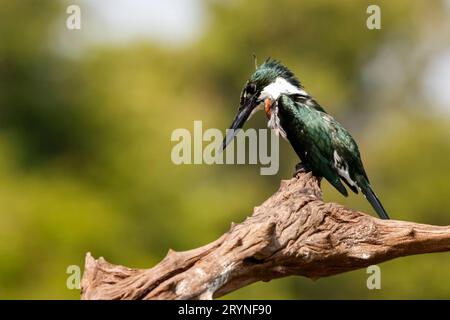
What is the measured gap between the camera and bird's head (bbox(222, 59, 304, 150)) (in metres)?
7.68

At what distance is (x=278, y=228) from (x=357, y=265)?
1.96 ft

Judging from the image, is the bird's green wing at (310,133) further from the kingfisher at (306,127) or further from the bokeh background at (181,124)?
the bokeh background at (181,124)

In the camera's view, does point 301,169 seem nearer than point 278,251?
No

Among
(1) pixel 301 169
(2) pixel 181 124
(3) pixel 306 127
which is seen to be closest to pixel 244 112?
(3) pixel 306 127

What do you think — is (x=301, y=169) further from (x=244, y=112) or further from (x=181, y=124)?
(x=181, y=124)

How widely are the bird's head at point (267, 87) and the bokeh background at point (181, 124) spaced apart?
17.5 ft

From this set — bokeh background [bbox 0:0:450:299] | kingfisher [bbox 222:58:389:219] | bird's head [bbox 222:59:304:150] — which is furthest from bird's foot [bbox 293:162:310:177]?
bokeh background [bbox 0:0:450:299]

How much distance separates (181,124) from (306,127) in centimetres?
825

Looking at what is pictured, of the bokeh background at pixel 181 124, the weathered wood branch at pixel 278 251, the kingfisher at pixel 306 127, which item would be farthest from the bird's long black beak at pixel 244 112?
the bokeh background at pixel 181 124

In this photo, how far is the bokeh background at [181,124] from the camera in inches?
532

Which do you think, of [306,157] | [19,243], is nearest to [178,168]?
[19,243]

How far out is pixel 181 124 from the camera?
15.7 meters

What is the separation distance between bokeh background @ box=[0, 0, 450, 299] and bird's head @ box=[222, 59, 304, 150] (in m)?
5.34

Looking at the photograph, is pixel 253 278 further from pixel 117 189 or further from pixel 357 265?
pixel 117 189
